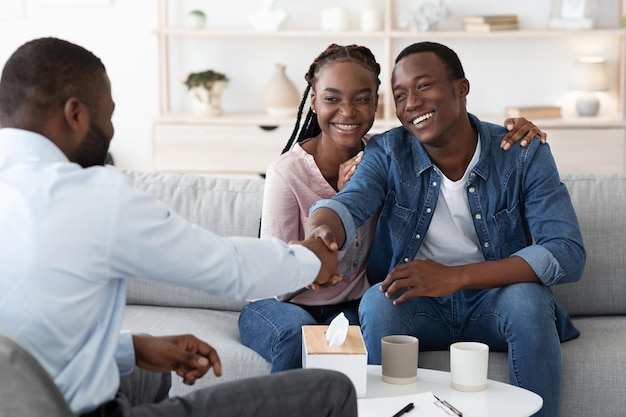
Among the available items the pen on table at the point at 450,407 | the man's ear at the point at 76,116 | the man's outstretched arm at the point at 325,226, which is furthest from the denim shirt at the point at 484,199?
the man's ear at the point at 76,116

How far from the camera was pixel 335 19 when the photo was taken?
5.10 metres

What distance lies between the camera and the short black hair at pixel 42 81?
1.42 metres

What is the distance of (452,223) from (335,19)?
2955 mm

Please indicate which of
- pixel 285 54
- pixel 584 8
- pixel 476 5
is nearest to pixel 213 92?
pixel 285 54

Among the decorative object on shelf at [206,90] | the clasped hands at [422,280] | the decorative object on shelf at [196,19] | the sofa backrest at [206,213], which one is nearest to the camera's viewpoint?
the clasped hands at [422,280]

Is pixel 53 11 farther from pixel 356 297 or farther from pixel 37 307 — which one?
pixel 37 307

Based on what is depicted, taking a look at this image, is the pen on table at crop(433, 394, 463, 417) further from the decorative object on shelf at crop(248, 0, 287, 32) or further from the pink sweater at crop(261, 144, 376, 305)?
the decorative object on shelf at crop(248, 0, 287, 32)

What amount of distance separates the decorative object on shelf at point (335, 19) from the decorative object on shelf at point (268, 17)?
23cm

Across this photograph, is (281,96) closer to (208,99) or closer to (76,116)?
(208,99)

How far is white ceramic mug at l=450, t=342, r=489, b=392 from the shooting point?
6.01 ft

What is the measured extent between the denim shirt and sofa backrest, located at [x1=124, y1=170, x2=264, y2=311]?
1.50 ft

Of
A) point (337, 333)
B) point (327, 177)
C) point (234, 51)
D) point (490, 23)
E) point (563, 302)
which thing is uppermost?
point (490, 23)

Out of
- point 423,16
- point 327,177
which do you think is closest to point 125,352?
point 327,177

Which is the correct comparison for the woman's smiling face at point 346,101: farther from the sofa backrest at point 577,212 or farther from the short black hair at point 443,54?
the sofa backrest at point 577,212
